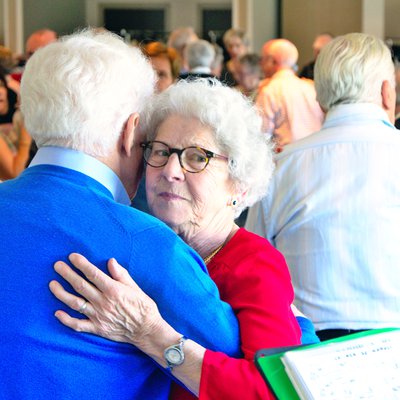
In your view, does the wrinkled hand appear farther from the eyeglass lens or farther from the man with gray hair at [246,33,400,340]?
the man with gray hair at [246,33,400,340]

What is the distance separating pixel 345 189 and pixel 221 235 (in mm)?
900

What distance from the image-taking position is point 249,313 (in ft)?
5.72

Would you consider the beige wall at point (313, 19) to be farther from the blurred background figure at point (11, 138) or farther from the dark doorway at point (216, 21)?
the blurred background figure at point (11, 138)

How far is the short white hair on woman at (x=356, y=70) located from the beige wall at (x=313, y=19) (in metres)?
10.4

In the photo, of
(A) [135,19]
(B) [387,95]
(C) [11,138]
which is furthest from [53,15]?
(B) [387,95]

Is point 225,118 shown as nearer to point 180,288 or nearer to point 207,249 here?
point 207,249

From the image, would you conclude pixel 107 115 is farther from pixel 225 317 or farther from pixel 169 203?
pixel 225 317

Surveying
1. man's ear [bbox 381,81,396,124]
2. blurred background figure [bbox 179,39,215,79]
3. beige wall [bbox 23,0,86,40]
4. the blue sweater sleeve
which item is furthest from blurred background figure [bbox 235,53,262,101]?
beige wall [bbox 23,0,86,40]

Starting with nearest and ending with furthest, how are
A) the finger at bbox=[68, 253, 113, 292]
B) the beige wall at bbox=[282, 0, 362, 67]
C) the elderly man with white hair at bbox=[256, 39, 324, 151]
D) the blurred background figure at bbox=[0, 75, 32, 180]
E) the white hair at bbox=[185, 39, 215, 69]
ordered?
the finger at bbox=[68, 253, 113, 292] < the blurred background figure at bbox=[0, 75, 32, 180] < the white hair at bbox=[185, 39, 215, 69] < the elderly man with white hair at bbox=[256, 39, 324, 151] < the beige wall at bbox=[282, 0, 362, 67]

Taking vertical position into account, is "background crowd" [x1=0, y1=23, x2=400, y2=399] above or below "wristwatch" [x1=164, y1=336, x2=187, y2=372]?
above

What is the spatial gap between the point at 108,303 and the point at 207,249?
0.47 metres

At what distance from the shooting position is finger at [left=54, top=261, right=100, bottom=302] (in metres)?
1.58

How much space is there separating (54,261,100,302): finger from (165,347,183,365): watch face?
0.17m

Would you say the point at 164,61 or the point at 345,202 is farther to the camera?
the point at 164,61
